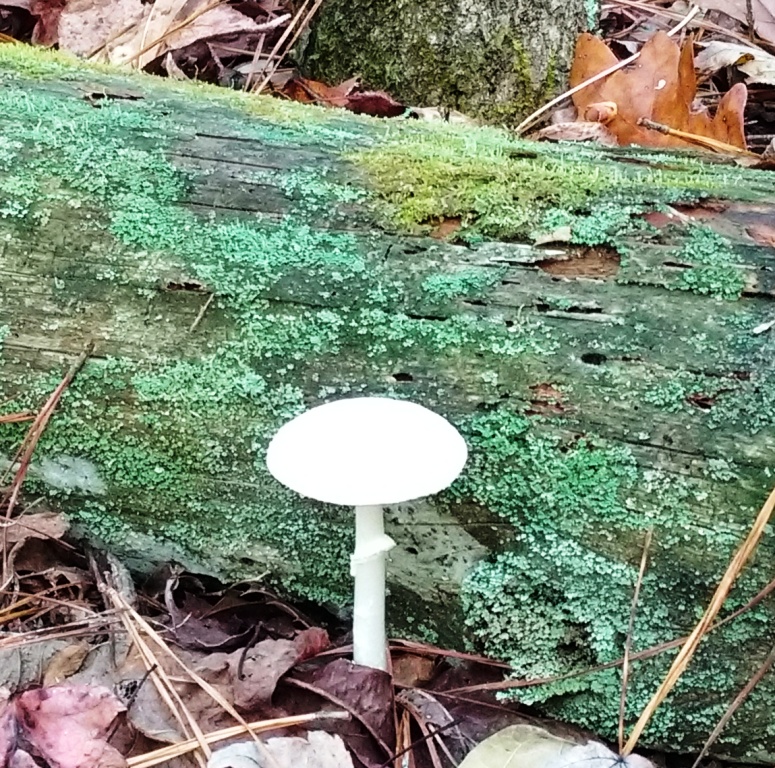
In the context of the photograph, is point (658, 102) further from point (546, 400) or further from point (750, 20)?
point (546, 400)

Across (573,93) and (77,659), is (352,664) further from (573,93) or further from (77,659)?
(573,93)

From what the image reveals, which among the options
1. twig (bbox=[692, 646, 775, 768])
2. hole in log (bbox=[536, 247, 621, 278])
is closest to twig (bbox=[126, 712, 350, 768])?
twig (bbox=[692, 646, 775, 768])

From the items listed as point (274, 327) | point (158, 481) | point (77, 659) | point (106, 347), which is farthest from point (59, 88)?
point (77, 659)

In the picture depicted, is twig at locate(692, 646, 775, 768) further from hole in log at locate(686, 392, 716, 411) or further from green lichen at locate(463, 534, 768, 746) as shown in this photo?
hole in log at locate(686, 392, 716, 411)

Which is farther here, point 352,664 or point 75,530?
point 75,530

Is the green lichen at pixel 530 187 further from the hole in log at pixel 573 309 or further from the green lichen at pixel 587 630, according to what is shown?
the green lichen at pixel 587 630

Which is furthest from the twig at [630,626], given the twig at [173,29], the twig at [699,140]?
the twig at [173,29]

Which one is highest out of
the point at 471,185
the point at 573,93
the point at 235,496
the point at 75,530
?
the point at 573,93
